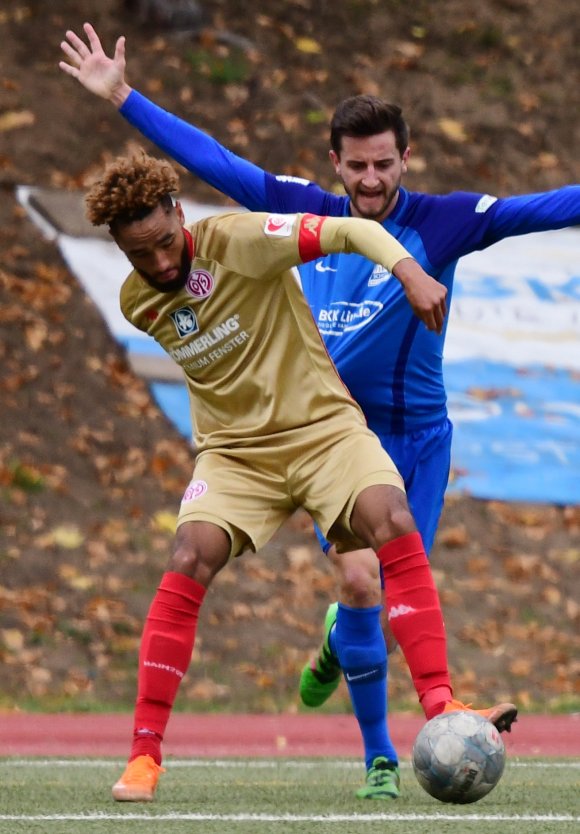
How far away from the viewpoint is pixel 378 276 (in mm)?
5953

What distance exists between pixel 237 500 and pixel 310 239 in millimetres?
909

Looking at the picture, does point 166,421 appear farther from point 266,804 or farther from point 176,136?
point 266,804

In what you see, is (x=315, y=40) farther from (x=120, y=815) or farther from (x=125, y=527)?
(x=120, y=815)

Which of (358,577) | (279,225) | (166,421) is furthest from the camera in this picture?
(166,421)

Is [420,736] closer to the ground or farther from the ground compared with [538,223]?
closer to the ground

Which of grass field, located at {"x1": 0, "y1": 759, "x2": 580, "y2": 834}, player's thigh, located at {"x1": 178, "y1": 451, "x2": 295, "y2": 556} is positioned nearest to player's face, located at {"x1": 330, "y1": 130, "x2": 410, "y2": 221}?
player's thigh, located at {"x1": 178, "y1": 451, "x2": 295, "y2": 556}

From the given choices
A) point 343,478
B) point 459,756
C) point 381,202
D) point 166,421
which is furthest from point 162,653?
point 166,421

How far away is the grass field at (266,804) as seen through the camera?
14.9 ft

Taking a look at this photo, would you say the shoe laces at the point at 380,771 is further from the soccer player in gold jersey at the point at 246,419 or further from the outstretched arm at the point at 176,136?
the outstretched arm at the point at 176,136

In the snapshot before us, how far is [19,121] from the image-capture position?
1423cm

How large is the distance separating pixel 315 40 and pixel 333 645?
1095cm

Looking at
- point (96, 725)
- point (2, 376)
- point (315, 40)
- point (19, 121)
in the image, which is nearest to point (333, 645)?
point (96, 725)

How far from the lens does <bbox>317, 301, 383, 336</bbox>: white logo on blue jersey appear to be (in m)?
5.93

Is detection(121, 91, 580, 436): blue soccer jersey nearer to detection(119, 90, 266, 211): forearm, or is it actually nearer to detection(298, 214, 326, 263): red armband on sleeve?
detection(119, 90, 266, 211): forearm
